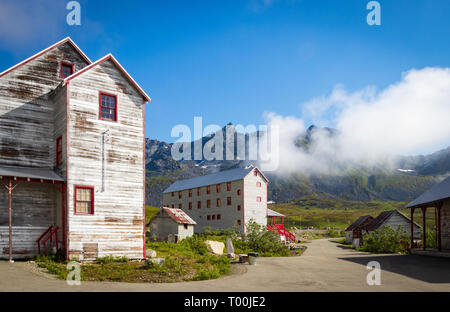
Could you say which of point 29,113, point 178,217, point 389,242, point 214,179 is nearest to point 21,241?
point 29,113

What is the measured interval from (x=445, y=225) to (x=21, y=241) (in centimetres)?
3062

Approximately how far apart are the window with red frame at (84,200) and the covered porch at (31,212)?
82 cm

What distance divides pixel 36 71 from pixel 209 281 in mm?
17614

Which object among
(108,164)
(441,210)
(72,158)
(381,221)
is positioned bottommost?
(381,221)

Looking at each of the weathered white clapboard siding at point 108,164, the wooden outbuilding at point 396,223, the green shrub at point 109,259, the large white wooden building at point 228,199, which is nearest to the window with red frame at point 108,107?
the weathered white clapboard siding at point 108,164

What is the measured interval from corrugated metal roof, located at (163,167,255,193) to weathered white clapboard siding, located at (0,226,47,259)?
3557 centimetres

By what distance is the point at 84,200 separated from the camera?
77.6ft

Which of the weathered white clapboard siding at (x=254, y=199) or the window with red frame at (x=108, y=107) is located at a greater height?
the window with red frame at (x=108, y=107)

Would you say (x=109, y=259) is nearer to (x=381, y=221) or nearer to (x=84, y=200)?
(x=84, y=200)

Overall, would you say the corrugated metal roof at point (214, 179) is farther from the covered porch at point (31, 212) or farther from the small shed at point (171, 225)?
the covered porch at point (31, 212)

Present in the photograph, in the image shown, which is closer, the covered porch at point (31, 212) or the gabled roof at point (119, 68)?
the covered porch at point (31, 212)

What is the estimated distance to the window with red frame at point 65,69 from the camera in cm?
2702

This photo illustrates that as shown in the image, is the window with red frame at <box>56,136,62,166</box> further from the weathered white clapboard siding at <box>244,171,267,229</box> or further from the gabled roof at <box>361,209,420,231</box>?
the gabled roof at <box>361,209,420,231</box>
